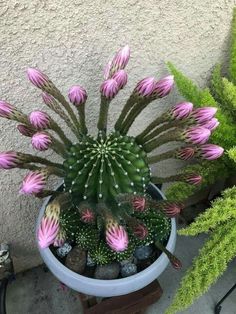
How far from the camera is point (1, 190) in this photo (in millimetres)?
1134

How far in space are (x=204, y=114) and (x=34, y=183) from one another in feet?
1.21

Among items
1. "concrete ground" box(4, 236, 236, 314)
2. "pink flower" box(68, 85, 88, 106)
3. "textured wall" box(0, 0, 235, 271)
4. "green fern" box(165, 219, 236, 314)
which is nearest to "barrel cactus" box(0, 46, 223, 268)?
"pink flower" box(68, 85, 88, 106)

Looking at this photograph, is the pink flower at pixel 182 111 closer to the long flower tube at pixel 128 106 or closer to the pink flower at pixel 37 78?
the long flower tube at pixel 128 106

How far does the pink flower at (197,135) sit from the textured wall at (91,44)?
1.01 feet

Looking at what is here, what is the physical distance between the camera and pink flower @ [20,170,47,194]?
75 centimetres

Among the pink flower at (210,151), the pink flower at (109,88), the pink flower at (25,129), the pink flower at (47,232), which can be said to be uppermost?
the pink flower at (109,88)

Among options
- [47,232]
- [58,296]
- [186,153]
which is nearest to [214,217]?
[186,153]

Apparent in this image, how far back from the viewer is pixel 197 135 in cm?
82

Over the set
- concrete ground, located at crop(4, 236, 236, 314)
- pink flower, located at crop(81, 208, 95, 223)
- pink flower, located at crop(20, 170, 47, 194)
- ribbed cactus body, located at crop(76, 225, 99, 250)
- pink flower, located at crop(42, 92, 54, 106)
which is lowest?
concrete ground, located at crop(4, 236, 236, 314)

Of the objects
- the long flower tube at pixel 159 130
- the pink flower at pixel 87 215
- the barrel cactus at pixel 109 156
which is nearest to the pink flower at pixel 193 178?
the barrel cactus at pixel 109 156

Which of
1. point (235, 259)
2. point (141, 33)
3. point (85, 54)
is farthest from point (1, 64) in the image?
point (235, 259)

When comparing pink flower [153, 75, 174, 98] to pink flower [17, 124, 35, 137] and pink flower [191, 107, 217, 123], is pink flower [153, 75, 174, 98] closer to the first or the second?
pink flower [191, 107, 217, 123]

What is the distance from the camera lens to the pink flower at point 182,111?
847 millimetres

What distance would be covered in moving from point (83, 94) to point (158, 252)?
17.8 inches
